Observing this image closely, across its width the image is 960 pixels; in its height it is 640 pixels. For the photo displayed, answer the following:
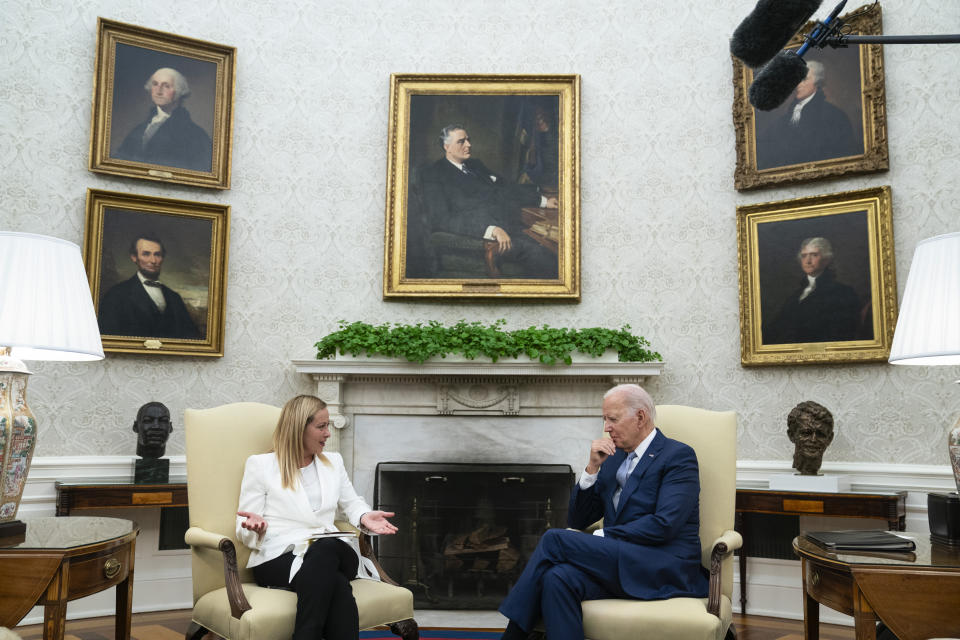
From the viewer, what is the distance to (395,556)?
17.3 ft

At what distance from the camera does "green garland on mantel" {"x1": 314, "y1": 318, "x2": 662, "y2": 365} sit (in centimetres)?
518

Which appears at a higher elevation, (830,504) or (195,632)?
(830,504)

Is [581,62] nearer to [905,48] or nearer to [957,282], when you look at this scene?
[905,48]

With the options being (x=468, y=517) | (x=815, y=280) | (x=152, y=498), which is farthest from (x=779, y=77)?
(x=152, y=498)

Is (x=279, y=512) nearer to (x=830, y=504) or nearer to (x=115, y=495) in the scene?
(x=115, y=495)

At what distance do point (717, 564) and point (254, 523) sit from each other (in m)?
2.02

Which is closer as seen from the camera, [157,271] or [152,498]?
[152,498]

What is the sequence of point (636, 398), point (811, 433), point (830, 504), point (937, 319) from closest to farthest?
point (937, 319) < point (636, 398) < point (830, 504) < point (811, 433)

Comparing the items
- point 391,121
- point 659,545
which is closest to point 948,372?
point 659,545

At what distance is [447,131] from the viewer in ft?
19.4

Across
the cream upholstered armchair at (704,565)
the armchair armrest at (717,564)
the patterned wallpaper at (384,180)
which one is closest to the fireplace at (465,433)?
the patterned wallpaper at (384,180)

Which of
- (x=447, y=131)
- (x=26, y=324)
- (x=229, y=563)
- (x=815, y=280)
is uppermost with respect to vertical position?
(x=447, y=131)

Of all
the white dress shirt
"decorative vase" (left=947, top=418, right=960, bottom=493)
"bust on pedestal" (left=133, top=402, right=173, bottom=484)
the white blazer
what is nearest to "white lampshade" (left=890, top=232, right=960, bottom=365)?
"decorative vase" (left=947, top=418, right=960, bottom=493)

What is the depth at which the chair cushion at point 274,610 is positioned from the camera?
293 centimetres
